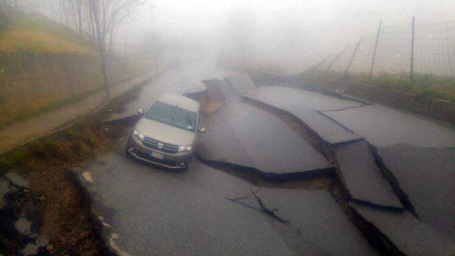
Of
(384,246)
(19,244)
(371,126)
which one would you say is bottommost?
(384,246)

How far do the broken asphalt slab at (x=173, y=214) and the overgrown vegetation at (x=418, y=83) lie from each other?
7601mm

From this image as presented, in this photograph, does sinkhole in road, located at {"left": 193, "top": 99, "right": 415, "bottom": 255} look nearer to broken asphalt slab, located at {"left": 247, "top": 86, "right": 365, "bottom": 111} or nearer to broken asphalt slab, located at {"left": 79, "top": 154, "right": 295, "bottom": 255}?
broken asphalt slab, located at {"left": 79, "top": 154, "right": 295, "bottom": 255}

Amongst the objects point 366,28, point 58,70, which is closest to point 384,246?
point 58,70

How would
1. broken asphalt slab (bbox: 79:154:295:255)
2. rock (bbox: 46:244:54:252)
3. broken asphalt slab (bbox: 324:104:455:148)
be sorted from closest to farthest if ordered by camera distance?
rock (bbox: 46:244:54:252) < broken asphalt slab (bbox: 79:154:295:255) < broken asphalt slab (bbox: 324:104:455:148)

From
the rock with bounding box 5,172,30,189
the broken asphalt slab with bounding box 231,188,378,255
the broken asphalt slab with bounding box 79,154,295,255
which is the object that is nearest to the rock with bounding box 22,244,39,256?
the broken asphalt slab with bounding box 79,154,295,255

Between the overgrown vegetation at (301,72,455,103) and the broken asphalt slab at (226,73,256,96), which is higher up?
the overgrown vegetation at (301,72,455,103)

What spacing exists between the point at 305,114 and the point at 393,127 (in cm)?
Result: 295

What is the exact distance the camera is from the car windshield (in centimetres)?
822

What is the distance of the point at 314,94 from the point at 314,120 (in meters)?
5.56

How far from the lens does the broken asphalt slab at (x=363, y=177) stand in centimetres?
627

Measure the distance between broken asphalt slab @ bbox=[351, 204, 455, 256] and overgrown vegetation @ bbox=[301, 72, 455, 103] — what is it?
6016 millimetres

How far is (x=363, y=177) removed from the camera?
7.05 m

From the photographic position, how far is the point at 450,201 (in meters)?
5.88

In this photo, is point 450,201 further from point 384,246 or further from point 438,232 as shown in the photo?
point 384,246
